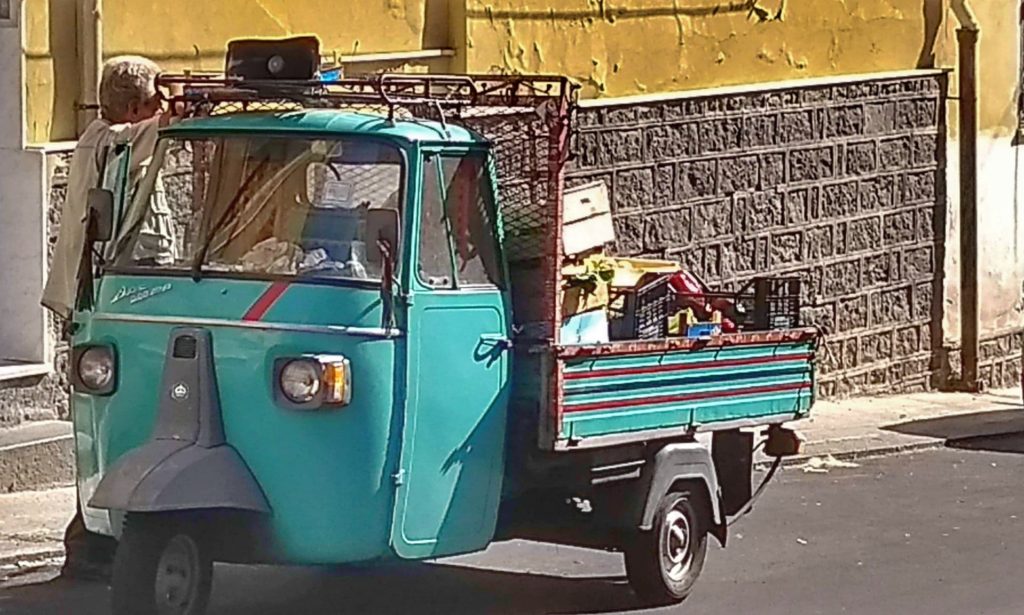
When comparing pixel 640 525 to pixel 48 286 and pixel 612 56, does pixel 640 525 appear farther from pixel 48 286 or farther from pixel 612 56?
pixel 612 56

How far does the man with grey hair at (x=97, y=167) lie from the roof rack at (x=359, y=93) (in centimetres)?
23

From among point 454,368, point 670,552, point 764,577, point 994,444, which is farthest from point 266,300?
point 994,444

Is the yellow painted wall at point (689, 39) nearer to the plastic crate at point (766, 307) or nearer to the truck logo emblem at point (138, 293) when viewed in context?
the plastic crate at point (766, 307)

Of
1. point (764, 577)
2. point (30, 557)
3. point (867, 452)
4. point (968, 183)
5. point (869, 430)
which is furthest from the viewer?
point (968, 183)

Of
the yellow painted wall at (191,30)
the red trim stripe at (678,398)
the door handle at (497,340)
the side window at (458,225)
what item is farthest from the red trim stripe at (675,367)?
the yellow painted wall at (191,30)

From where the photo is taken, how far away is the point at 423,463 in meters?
8.07

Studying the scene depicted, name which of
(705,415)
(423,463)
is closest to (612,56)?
(705,415)

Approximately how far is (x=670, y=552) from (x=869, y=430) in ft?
21.9

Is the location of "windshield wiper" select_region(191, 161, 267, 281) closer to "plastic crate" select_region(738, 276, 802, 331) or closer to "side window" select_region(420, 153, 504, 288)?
"side window" select_region(420, 153, 504, 288)

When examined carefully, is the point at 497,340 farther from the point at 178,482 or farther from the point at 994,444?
the point at 994,444

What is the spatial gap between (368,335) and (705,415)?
1940mm

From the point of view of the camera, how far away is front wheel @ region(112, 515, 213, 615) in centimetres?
773

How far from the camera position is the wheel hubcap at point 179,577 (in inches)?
310

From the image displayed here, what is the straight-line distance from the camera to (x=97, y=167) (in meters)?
8.98
